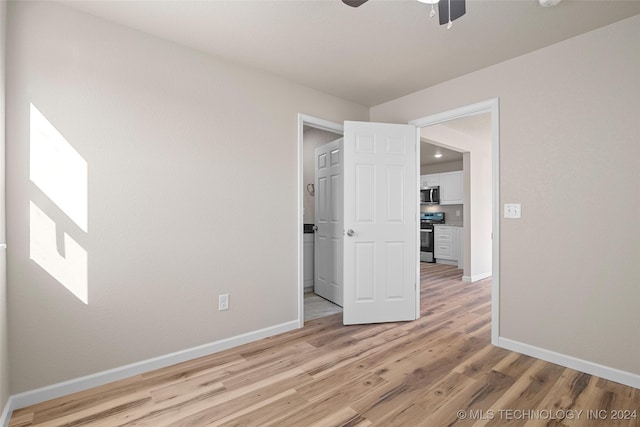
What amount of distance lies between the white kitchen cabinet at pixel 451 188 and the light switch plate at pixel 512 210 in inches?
178

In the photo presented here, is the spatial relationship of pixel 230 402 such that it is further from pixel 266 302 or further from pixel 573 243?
pixel 573 243

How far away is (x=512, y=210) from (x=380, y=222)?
121cm

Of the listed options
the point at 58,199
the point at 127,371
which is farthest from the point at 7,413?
the point at 58,199

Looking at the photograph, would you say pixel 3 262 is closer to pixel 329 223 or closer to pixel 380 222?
pixel 380 222

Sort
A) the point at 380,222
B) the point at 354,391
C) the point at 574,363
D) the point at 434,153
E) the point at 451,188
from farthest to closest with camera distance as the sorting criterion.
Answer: the point at 451,188 < the point at 434,153 < the point at 380,222 < the point at 574,363 < the point at 354,391

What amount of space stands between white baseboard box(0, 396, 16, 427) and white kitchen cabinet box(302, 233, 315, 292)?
129 inches

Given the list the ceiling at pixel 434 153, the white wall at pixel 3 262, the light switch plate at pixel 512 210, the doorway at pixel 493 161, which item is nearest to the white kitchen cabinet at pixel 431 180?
the ceiling at pixel 434 153

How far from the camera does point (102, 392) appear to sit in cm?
203

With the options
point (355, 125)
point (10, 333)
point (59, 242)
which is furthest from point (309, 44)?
point (10, 333)

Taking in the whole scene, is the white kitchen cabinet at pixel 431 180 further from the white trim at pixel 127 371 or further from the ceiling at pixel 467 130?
the white trim at pixel 127 371

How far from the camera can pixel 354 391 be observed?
2023 mm

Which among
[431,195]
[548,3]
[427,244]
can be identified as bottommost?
[427,244]

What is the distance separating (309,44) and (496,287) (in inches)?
103

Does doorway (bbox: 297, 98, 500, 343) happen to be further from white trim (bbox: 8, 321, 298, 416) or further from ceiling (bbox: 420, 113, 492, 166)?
white trim (bbox: 8, 321, 298, 416)
